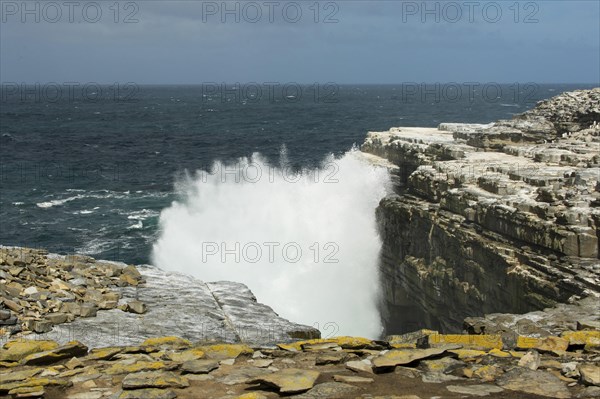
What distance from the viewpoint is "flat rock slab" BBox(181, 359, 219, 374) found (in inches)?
390

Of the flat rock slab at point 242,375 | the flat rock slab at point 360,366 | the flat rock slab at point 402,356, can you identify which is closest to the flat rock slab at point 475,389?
the flat rock slab at point 402,356

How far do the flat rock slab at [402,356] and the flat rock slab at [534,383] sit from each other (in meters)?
1.10

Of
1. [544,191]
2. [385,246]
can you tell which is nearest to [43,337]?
[544,191]

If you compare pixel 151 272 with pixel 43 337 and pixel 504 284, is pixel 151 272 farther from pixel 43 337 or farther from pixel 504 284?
pixel 504 284

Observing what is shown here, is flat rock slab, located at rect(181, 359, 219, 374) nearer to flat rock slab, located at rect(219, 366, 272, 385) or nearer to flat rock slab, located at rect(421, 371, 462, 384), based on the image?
flat rock slab, located at rect(219, 366, 272, 385)

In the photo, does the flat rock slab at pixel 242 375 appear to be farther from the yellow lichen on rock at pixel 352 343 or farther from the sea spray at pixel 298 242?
the sea spray at pixel 298 242

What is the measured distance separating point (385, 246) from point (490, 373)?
879 inches

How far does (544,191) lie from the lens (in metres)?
21.8

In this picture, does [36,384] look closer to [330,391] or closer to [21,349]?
[21,349]

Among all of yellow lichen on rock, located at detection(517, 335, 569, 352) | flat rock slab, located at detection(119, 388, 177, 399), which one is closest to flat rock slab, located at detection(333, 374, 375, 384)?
flat rock slab, located at detection(119, 388, 177, 399)

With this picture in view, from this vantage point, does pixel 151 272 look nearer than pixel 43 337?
No

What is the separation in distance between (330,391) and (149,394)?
2.18 meters

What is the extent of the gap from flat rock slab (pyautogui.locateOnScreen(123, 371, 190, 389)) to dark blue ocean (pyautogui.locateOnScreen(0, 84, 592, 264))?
2955 cm

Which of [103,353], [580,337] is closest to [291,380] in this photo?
[103,353]
